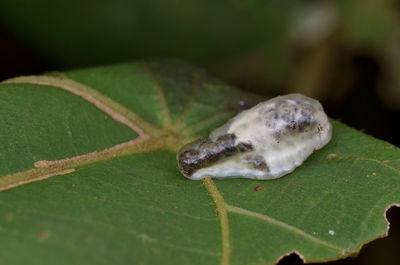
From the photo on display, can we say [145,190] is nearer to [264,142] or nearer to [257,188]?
[257,188]

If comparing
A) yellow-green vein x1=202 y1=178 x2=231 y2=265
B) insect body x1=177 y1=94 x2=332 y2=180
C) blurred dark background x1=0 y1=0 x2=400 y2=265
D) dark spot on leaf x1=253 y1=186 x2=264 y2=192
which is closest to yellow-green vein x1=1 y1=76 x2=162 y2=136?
insect body x1=177 y1=94 x2=332 y2=180

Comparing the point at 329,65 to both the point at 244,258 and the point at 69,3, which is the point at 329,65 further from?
the point at 244,258

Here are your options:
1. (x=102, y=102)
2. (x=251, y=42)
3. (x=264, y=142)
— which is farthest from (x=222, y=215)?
(x=251, y=42)

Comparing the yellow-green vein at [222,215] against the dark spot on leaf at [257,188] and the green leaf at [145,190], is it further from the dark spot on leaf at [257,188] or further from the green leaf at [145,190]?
the dark spot on leaf at [257,188]

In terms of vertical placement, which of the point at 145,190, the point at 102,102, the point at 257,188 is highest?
the point at 102,102

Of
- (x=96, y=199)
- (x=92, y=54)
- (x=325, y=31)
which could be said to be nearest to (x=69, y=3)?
(x=92, y=54)

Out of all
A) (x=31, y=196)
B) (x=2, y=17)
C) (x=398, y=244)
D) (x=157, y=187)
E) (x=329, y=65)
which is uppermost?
(x=2, y=17)

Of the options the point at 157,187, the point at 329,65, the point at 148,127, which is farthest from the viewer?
the point at 329,65
